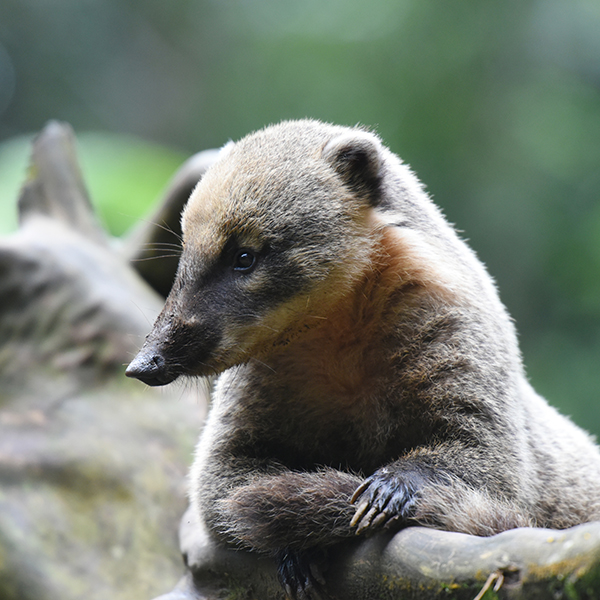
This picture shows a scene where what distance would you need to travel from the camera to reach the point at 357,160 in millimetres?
2732

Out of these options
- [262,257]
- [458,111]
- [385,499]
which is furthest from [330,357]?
[458,111]

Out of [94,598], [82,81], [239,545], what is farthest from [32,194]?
[82,81]

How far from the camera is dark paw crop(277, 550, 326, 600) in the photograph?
2.29 m

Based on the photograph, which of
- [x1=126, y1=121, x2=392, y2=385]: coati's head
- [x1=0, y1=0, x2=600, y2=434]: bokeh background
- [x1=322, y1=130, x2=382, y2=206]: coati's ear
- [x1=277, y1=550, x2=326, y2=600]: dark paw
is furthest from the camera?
[x1=0, y1=0, x2=600, y2=434]: bokeh background

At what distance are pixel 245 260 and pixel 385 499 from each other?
0.99 m

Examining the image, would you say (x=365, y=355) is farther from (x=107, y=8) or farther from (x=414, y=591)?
(x=107, y=8)

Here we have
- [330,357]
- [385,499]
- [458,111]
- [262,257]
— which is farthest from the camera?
[458,111]


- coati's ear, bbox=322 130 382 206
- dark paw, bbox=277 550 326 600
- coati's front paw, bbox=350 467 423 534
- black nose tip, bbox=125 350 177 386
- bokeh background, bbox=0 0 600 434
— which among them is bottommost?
dark paw, bbox=277 550 326 600

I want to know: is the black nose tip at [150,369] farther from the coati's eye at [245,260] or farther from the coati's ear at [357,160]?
the coati's ear at [357,160]

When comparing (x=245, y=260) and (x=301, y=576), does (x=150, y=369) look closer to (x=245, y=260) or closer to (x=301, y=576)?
(x=245, y=260)

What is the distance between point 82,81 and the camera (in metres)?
14.5

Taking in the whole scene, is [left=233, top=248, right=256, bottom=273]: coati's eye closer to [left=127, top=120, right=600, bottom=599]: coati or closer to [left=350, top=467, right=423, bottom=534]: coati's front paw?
[left=127, top=120, right=600, bottom=599]: coati

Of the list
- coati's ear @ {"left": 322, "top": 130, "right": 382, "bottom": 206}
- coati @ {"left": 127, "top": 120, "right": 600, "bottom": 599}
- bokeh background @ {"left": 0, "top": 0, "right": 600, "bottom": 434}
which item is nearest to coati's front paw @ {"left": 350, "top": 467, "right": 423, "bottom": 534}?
coati @ {"left": 127, "top": 120, "right": 600, "bottom": 599}

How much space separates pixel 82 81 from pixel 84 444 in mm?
11725
